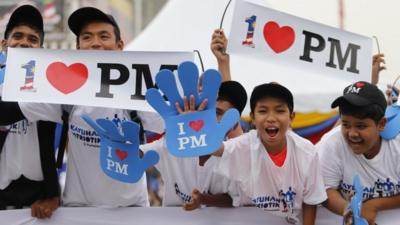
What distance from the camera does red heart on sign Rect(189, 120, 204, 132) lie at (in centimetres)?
247

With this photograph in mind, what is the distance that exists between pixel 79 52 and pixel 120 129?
1.43ft

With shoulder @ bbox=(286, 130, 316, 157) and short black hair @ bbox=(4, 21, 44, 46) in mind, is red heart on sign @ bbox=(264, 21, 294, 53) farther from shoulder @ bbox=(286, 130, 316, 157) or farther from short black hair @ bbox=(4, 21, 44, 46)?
short black hair @ bbox=(4, 21, 44, 46)

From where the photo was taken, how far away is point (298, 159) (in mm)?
2783

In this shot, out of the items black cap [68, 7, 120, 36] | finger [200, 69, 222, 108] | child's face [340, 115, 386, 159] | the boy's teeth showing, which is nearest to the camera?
finger [200, 69, 222, 108]

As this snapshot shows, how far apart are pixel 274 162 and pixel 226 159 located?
21 centimetres

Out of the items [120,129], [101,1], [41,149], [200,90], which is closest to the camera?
[200,90]

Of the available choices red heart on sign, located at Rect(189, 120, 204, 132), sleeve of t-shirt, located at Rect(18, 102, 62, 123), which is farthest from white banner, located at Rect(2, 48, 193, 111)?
red heart on sign, located at Rect(189, 120, 204, 132)

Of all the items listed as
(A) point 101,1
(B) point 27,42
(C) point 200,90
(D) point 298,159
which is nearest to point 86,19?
(B) point 27,42

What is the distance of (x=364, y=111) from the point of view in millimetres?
2822

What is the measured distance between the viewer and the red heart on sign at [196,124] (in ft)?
8.11

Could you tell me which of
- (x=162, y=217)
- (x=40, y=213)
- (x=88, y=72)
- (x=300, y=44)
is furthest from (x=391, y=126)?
(x=40, y=213)

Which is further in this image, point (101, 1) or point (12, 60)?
point (101, 1)

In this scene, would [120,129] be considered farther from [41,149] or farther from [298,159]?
[298,159]

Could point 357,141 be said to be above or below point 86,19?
below
